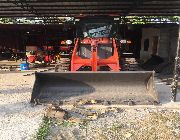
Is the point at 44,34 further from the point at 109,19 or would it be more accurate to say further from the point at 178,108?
the point at 178,108

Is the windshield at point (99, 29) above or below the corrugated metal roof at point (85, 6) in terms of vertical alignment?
below

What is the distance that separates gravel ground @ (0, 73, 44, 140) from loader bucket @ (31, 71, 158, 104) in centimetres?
51

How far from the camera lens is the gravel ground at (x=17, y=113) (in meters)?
5.32

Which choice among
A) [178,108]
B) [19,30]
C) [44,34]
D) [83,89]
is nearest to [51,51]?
[44,34]

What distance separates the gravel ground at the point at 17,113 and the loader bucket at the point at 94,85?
0.51 metres

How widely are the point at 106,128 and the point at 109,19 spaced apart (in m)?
4.63

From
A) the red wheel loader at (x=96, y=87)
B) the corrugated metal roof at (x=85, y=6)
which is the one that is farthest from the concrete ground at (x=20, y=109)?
the corrugated metal roof at (x=85, y=6)

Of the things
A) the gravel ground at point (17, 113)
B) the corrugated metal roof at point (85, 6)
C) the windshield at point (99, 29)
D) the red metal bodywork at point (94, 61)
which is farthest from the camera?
the corrugated metal roof at point (85, 6)

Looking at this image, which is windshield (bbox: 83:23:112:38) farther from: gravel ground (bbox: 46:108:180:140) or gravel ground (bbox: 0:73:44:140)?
gravel ground (bbox: 46:108:180:140)

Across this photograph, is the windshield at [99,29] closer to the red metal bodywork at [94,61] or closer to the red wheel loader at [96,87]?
the red metal bodywork at [94,61]

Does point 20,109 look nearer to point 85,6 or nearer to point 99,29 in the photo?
point 99,29

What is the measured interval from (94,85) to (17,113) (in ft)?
6.28

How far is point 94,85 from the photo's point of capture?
7.34m

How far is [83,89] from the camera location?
7.34m
